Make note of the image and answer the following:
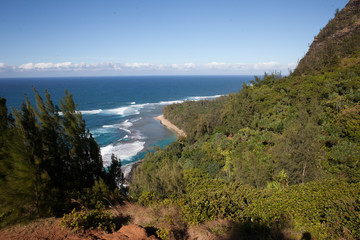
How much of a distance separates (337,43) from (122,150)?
49055 millimetres

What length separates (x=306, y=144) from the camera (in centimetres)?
1479

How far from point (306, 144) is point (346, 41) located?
36.2 metres

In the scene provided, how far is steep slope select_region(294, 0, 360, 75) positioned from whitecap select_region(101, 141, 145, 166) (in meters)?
37.8

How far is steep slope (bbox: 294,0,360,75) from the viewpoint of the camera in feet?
114

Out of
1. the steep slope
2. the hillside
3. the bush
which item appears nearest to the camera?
the bush

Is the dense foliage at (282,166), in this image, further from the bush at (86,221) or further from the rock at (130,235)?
the bush at (86,221)

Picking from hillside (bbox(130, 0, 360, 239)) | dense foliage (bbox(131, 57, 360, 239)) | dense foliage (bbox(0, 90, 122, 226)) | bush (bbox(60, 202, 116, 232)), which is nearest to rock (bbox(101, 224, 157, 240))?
bush (bbox(60, 202, 116, 232))

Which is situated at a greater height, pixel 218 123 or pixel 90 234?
pixel 90 234

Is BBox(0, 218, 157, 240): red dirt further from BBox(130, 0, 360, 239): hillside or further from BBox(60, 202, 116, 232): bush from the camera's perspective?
BBox(130, 0, 360, 239): hillside

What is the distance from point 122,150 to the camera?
4216 centimetres

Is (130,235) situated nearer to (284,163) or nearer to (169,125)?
(284,163)

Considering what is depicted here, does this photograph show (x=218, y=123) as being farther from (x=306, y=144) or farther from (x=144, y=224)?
(x=144, y=224)

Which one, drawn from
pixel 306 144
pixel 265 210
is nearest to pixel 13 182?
pixel 265 210

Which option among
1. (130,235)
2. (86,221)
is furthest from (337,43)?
(86,221)
